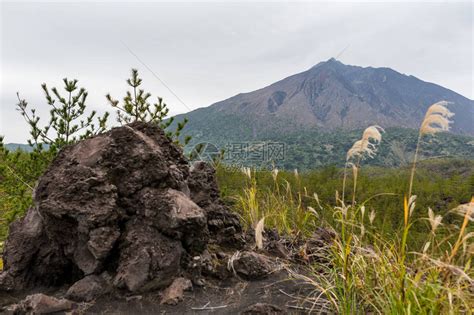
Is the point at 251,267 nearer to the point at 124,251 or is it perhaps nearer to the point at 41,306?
the point at 124,251

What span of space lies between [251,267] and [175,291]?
1.05 m

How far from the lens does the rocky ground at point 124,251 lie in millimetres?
3697

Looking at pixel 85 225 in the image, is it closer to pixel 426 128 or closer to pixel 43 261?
pixel 43 261

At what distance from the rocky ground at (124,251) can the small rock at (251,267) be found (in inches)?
0.5

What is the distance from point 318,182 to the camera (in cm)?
1731

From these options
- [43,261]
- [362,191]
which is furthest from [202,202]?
[362,191]

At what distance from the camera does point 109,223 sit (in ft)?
13.2

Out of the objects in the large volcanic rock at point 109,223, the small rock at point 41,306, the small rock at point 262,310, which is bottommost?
the small rock at point 262,310

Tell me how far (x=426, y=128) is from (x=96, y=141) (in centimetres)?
367

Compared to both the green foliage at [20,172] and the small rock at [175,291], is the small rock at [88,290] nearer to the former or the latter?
the small rock at [175,291]

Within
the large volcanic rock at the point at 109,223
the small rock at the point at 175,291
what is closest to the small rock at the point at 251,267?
the large volcanic rock at the point at 109,223

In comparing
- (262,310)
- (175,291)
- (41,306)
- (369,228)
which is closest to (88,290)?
(41,306)

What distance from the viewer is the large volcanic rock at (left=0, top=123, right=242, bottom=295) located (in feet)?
12.8

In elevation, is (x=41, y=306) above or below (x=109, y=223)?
below
